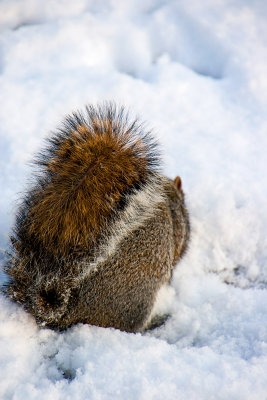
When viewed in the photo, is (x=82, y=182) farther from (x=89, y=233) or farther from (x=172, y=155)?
(x=172, y=155)

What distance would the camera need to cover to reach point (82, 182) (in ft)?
6.40

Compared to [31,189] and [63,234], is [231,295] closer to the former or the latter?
[63,234]

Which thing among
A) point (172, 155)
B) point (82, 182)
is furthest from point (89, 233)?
point (172, 155)

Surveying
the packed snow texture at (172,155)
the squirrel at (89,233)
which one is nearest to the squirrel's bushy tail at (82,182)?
the squirrel at (89,233)

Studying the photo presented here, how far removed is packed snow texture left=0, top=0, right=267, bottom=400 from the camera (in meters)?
1.72

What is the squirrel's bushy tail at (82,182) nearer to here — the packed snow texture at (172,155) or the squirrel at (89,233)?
the squirrel at (89,233)

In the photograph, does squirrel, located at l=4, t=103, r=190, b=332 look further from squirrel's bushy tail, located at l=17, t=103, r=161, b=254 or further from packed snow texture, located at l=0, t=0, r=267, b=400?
packed snow texture, located at l=0, t=0, r=267, b=400

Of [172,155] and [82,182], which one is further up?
[82,182]

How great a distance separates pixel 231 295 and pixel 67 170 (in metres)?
1.37

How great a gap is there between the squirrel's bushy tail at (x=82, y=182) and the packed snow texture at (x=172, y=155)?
0.51 metres

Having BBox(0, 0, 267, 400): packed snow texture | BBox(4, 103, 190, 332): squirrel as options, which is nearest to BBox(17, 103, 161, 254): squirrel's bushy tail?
BBox(4, 103, 190, 332): squirrel

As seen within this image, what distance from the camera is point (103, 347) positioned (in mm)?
1902

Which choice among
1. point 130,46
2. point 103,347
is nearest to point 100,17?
point 130,46

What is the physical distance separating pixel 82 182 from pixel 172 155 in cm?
161
